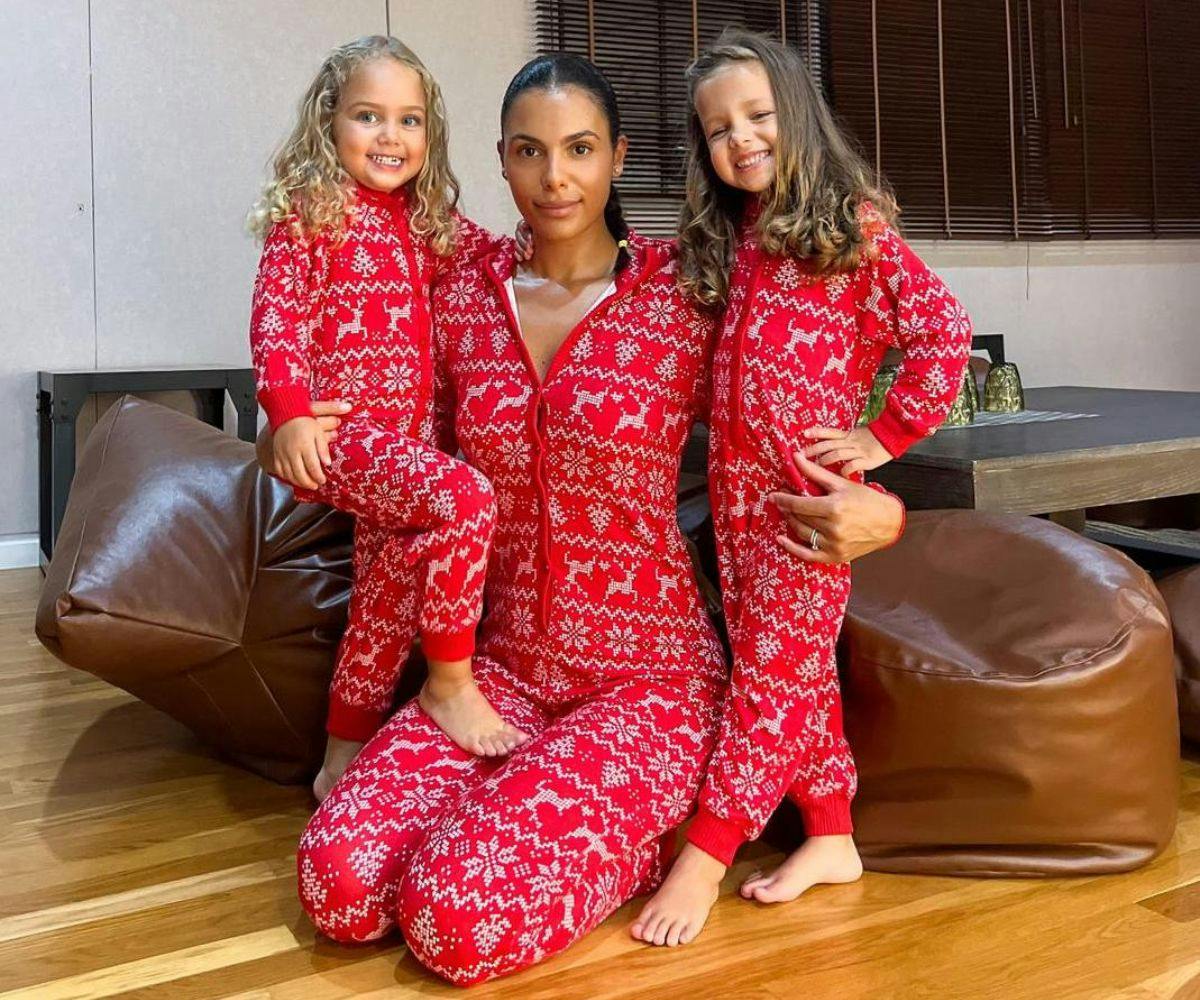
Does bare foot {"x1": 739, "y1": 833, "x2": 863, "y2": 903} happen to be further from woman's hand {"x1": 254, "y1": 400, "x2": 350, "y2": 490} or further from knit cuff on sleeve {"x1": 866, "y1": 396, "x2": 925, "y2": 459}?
woman's hand {"x1": 254, "y1": 400, "x2": 350, "y2": 490}

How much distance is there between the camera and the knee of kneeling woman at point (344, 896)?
1.55 m

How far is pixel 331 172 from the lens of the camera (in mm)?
1846

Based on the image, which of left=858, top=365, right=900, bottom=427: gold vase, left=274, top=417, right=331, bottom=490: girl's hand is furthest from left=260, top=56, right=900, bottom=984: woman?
left=858, top=365, right=900, bottom=427: gold vase

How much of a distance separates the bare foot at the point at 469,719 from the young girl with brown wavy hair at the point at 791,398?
285 mm

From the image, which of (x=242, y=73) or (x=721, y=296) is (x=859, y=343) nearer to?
Answer: (x=721, y=296)

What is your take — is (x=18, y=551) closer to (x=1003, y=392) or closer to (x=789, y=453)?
(x=1003, y=392)

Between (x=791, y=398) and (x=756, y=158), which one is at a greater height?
(x=756, y=158)

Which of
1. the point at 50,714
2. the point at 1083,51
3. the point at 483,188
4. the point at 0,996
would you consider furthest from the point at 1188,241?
the point at 0,996

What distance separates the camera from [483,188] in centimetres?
506

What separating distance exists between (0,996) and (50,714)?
1254 mm

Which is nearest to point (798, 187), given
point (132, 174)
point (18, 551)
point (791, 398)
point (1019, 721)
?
point (791, 398)

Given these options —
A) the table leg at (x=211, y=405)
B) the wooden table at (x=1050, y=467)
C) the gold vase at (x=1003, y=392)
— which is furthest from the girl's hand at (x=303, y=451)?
the table leg at (x=211, y=405)

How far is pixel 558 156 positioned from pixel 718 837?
966 mm

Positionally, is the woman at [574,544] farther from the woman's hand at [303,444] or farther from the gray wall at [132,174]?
the gray wall at [132,174]
